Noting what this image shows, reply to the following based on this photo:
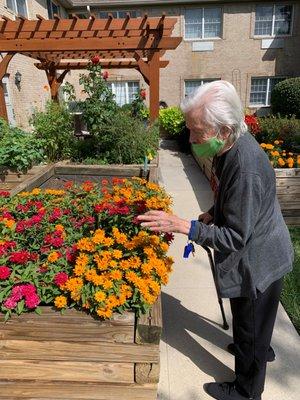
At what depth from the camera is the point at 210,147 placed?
1.50m

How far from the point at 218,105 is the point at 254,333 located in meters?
1.24

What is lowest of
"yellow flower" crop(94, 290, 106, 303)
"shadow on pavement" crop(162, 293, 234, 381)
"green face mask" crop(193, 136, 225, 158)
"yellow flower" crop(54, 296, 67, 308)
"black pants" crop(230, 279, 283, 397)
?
"shadow on pavement" crop(162, 293, 234, 381)

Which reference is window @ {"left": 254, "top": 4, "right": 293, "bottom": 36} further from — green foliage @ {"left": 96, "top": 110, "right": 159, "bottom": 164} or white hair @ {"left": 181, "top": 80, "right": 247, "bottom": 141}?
white hair @ {"left": 181, "top": 80, "right": 247, "bottom": 141}

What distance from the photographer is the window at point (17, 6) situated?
35.2 ft

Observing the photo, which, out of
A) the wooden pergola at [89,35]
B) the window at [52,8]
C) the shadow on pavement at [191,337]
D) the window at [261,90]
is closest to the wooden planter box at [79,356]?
the shadow on pavement at [191,337]

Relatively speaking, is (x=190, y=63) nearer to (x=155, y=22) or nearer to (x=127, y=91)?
(x=127, y=91)

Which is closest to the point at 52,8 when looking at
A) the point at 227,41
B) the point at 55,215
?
the point at 227,41

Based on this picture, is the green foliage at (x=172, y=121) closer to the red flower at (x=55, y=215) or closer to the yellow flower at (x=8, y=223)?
the red flower at (x=55, y=215)

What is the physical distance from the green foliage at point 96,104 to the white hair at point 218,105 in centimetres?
442

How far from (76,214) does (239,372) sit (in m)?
1.71

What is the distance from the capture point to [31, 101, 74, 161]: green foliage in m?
5.86

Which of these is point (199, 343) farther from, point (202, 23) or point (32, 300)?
point (202, 23)

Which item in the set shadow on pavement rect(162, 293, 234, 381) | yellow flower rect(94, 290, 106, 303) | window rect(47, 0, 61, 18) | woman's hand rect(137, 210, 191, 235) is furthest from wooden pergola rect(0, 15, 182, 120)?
window rect(47, 0, 61, 18)

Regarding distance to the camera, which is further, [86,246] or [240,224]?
[86,246]
